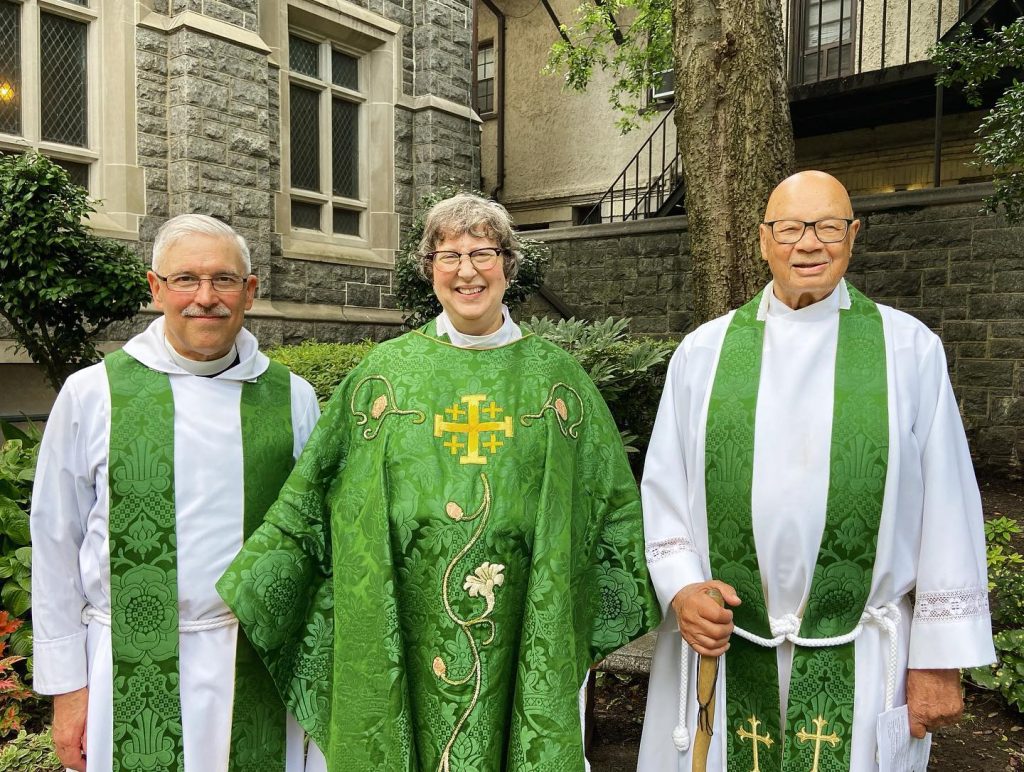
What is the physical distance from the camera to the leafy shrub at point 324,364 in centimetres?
549

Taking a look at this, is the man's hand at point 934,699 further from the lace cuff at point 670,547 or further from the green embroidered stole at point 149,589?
the green embroidered stole at point 149,589

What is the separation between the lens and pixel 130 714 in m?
2.05

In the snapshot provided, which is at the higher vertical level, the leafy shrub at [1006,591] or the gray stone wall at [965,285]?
the gray stone wall at [965,285]

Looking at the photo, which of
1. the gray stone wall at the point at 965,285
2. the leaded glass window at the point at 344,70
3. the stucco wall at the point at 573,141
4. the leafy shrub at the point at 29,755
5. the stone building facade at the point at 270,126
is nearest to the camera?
the leafy shrub at the point at 29,755

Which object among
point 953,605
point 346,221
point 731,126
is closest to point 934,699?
→ point 953,605

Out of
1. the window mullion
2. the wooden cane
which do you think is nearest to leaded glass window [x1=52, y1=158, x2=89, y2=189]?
the window mullion

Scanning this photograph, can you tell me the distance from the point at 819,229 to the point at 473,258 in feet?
2.89

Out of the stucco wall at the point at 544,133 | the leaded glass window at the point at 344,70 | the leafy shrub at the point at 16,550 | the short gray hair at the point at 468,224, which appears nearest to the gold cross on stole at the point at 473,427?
the short gray hair at the point at 468,224

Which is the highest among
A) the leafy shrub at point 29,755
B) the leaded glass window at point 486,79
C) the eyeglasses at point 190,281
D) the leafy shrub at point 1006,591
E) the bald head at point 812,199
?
the leaded glass window at point 486,79

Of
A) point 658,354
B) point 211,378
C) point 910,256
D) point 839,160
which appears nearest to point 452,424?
point 211,378

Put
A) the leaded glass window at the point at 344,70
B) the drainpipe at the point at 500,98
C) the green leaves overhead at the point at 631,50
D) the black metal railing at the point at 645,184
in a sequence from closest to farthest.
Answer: the green leaves overhead at the point at 631,50, the leaded glass window at the point at 344,70, the black metal railing at the point at 645,184, the drainpipe at the point at 500,98

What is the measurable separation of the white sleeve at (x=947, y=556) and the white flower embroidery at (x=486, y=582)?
1.03m

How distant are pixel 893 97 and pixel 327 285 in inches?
280

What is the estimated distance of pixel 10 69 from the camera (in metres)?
6.91
